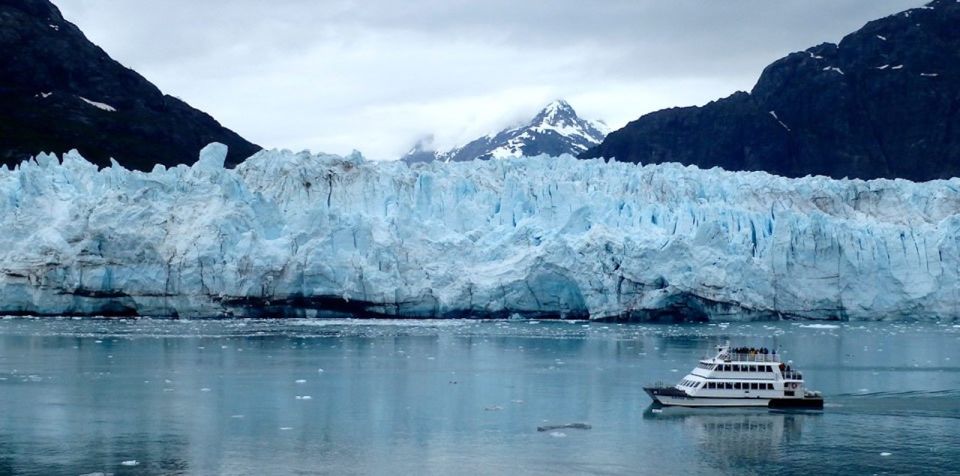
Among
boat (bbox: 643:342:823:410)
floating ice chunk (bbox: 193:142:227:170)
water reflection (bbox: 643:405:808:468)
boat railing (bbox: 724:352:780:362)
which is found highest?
floating ice chunk (bbox: 193:142:227:170)

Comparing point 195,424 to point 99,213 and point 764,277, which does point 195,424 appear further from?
point 764,277

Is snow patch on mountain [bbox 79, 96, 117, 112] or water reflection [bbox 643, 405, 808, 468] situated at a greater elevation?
snow patch on mountain [bbox 79, 96, 117, 112]

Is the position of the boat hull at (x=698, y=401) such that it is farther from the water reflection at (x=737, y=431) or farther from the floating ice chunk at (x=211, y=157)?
the floating ice chunk at (x=211, y=157)

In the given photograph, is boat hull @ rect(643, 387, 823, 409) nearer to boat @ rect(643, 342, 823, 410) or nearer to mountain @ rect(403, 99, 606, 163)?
boat @ rect(643, 342, 823, 410)

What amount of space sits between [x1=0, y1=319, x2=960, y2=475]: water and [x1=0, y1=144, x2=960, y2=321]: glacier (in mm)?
5224

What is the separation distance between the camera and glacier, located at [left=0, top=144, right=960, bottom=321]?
38.4 meters

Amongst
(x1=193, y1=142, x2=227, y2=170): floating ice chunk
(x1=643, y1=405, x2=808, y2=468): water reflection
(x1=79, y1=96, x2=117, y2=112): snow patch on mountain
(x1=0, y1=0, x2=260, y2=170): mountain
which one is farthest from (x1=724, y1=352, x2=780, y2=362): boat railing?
(x1=79, y1=96, x2=117, y2=112): snow patch on mountain

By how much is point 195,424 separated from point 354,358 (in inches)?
393

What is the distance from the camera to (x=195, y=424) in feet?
59.3

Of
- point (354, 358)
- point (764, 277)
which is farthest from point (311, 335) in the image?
point (764, 277)

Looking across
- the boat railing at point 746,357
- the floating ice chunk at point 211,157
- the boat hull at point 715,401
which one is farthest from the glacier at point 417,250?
the boat hull at point 715,401

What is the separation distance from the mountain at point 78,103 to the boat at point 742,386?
57.0 metres

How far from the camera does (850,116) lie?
84.0 meters

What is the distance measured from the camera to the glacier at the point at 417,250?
3841 cm
